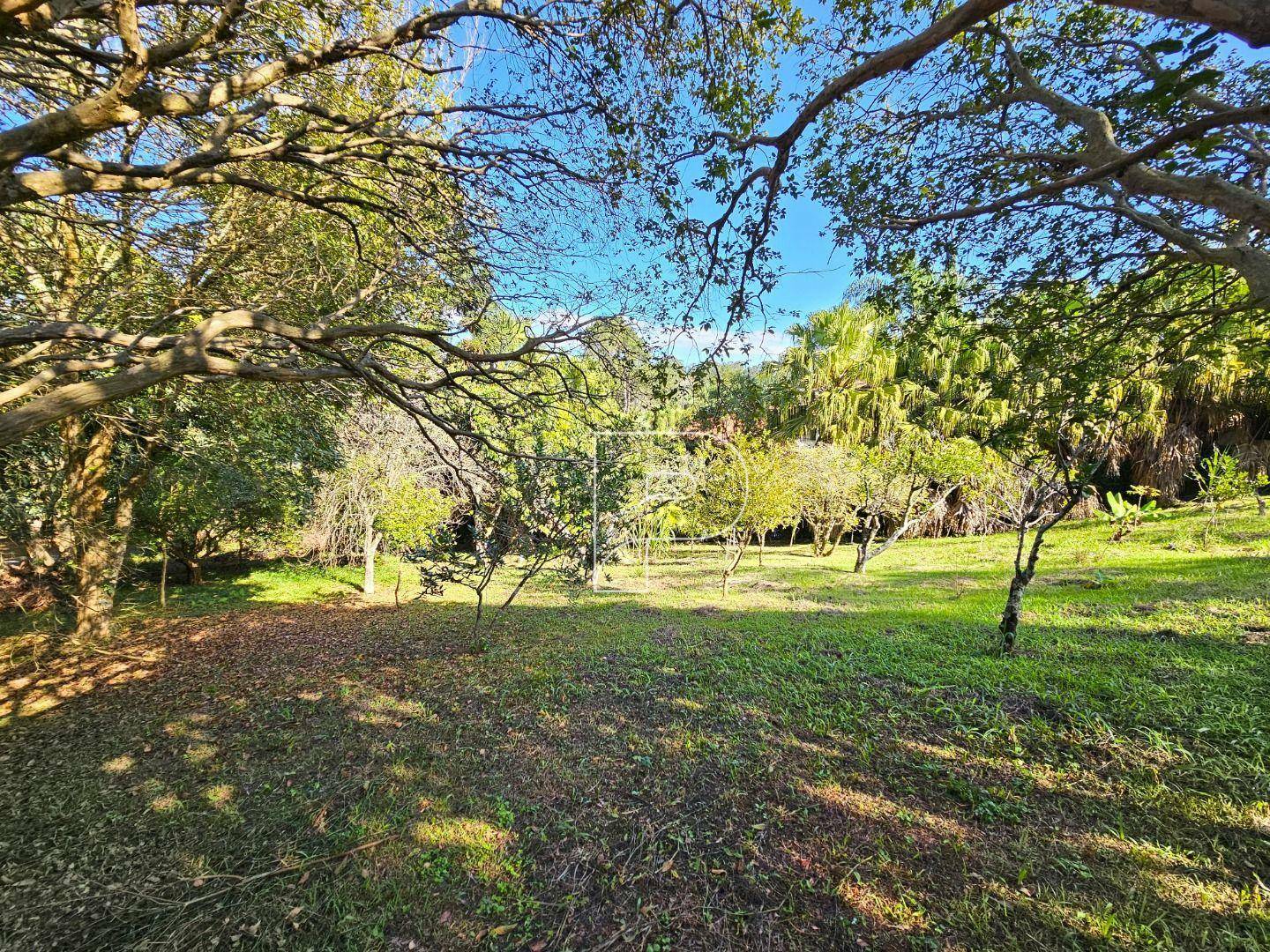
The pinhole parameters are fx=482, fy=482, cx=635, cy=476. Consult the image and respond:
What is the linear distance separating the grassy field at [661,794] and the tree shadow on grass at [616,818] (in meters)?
0.02

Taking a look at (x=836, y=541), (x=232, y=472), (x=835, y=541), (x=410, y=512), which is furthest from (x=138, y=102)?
(x=835, y=541)

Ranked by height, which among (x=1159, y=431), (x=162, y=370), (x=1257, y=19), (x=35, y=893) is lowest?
(x=35, y=893)

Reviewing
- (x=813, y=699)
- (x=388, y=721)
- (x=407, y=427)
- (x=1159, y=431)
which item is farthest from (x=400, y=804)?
(x=1159, y=431)

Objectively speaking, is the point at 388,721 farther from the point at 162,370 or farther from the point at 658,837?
the point at 162,370

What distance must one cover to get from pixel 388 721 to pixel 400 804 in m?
1.41

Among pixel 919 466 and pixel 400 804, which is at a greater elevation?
pixel 919 466

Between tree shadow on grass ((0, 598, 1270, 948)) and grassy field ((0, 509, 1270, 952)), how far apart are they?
2 cm

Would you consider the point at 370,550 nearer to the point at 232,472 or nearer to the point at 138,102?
the point at 232,472

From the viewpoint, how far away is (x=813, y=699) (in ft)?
14.8

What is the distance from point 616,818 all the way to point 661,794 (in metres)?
0.36

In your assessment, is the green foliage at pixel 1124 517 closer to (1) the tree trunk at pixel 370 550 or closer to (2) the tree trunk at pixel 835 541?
(2) the tree trunk at pixel 835 541

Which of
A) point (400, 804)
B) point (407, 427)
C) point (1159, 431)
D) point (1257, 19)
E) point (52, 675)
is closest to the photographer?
point (1257, 19)

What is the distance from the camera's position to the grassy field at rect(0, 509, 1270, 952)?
2.27 m

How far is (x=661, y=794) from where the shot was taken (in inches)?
126
